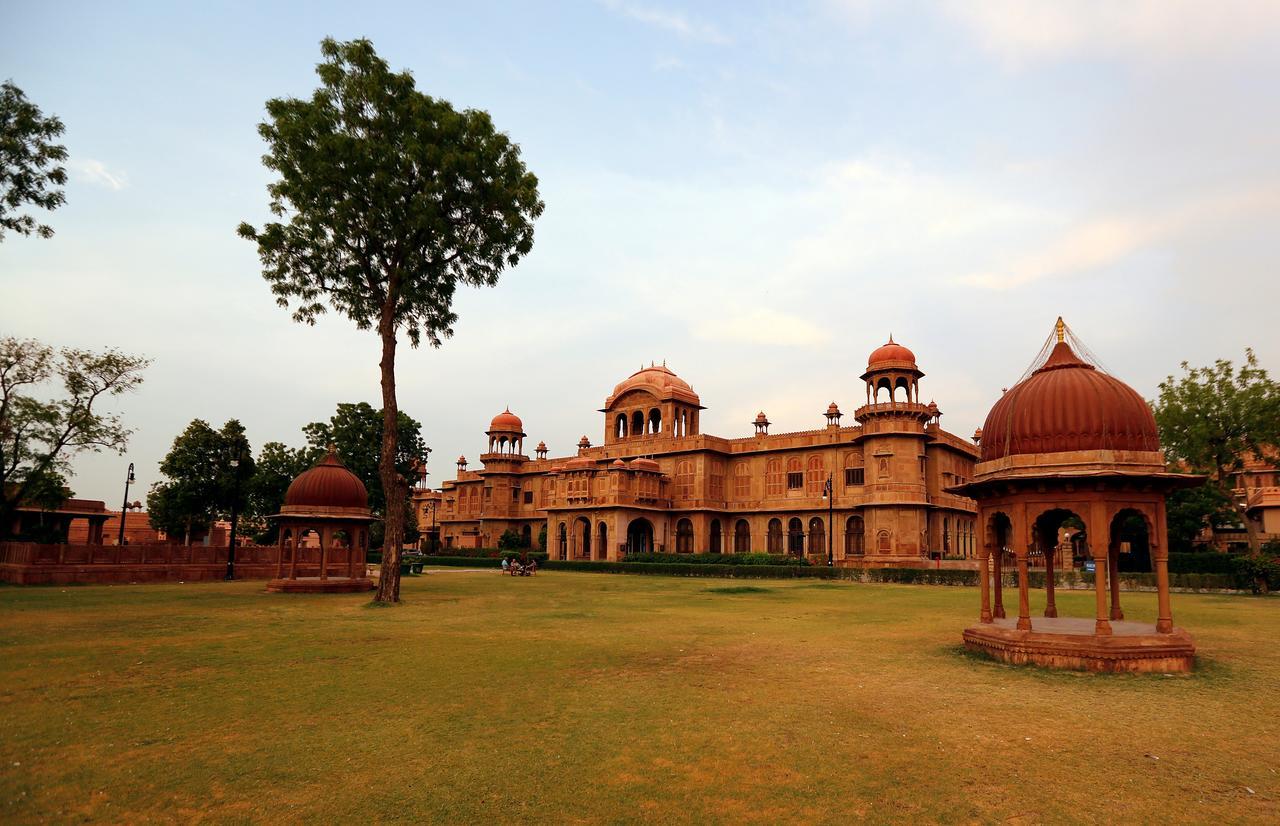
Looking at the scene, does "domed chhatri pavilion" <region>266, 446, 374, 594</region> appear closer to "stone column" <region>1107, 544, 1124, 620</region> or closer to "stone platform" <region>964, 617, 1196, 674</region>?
"stone platform" <region>964, 617, 1196, 674</region>

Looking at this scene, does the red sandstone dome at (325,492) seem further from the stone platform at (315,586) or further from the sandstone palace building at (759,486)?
the sandstone palace building at (759,486)

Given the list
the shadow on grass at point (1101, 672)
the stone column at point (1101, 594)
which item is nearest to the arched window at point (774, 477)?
the shadow on grass at point (1101, 672)

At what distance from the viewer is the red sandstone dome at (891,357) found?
47219mm

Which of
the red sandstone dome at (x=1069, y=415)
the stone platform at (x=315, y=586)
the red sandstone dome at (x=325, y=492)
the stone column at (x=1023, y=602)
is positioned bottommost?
the stone platform at (x=315, y=586)

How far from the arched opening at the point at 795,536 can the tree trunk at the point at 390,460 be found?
35.3m

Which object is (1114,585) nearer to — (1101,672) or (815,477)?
(1101,672)

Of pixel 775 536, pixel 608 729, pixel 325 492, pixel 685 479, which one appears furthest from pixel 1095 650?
pixel 685 479

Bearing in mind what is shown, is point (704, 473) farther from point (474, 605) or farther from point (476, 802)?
point (476, 802)

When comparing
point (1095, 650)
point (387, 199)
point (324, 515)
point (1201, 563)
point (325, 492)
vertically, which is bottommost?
point (1095, 650)

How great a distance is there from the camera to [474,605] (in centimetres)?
2191

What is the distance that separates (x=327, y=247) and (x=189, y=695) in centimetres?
1812

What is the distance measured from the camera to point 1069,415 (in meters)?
12.3

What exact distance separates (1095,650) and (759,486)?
44650 mm

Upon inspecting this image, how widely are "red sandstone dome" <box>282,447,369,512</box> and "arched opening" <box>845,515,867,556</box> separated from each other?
33998mm
